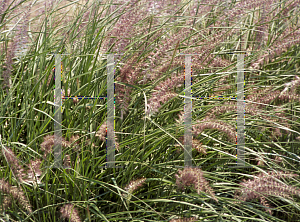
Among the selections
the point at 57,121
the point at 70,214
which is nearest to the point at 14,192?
the point at 70,214

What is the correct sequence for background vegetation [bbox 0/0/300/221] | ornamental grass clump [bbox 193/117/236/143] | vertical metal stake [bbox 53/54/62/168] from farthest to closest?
vertical metal stake [bbox 53/54/62/168]
background vegetation [bbox 0/0/300/221]
ornamental grass clump [bbox 193/117/236/143]

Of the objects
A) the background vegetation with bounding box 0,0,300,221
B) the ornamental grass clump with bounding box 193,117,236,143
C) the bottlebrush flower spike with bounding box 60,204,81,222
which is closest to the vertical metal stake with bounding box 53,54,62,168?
the background vegetation with bounding box 0,0,300,221

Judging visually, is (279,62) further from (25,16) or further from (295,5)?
(25,16)

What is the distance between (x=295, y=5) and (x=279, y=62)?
0.38 metres

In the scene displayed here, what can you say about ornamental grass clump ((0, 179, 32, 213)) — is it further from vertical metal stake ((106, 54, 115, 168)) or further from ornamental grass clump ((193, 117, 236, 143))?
ornamental grass clump ((193, 117, 236, 143))

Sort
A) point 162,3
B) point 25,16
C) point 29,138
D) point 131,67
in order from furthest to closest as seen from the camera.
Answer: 1. point 162,3
2. point 25,16
3. point 29,138
4. point 131,67

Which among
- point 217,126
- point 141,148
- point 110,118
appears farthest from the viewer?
point 141,148

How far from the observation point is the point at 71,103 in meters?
1.75

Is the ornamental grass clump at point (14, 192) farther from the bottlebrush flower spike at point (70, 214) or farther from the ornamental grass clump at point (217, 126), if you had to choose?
the ornamental grass clump at point (217, 126)

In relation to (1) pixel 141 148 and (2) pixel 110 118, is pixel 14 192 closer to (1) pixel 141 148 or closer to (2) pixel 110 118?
(2) pixel 110 118

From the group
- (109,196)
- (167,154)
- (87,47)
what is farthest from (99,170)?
(87,47)

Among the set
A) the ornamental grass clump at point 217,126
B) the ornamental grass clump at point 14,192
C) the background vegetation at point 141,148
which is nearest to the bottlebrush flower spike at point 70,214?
the background vegetation at point 141,148

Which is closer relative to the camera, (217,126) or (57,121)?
(217,126)

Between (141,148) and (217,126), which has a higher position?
(217,126)
